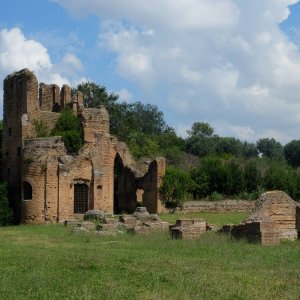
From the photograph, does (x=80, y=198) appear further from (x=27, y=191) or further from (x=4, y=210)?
(x=4, y=210)

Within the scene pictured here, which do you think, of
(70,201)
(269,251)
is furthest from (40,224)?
(269,251)

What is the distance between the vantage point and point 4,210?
3381 cm

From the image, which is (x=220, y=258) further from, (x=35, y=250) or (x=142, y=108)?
(x=142, y=108)

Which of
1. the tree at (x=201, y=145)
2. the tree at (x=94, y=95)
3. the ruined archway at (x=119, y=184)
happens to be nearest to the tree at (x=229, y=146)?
the tree at (x=201, y=145)

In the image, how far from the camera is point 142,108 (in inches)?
3871

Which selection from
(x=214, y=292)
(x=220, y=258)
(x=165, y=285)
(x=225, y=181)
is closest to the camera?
(x=214, y=292)

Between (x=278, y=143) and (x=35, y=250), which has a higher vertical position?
(x=278, y=143)

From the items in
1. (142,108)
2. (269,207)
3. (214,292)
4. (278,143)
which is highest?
(142,108)

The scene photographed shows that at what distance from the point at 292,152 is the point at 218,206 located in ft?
162

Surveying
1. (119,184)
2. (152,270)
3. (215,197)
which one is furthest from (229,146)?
(152,270)

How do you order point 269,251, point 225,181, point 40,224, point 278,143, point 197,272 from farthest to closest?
point 278,143 → point 225,181 → point 40,224 → point 269,251 → point 197,272

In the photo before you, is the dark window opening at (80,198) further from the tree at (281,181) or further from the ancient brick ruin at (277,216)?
the tree at (281,181)

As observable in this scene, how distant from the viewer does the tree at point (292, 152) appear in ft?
284

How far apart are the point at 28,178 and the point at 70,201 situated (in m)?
2.75
